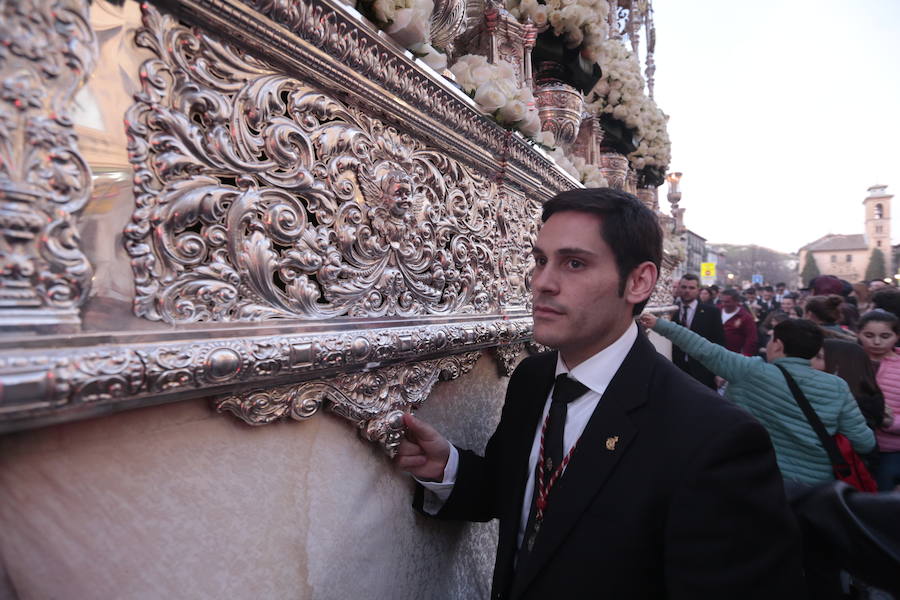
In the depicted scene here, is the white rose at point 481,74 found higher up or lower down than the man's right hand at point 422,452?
higher up

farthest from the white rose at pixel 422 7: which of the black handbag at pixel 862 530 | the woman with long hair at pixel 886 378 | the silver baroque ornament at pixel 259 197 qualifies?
the woman with long hair at pixel 886 378

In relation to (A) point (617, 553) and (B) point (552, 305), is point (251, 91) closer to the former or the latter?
(B) point (552, 305)

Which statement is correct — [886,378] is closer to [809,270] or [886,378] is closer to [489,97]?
[489,97]

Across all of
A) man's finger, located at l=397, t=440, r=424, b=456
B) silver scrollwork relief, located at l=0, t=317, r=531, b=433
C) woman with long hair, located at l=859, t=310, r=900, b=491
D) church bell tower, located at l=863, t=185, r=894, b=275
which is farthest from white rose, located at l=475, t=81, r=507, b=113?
church bell tower, located at l=863, t=185, r=894, b=275

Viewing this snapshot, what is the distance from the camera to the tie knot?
1177 mm

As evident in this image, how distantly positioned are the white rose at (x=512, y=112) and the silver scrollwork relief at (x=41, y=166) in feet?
3.86

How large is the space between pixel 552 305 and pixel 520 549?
0.59m

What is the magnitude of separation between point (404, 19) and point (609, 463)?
108cm

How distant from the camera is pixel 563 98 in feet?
9.32

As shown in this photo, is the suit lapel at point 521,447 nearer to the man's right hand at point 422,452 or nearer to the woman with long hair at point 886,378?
the man's right hand at point 422,452

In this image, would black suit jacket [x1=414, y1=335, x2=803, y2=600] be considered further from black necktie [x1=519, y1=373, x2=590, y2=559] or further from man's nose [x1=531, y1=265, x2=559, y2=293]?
man's nose [x1=531, y1=265, x2=559, y2=293]

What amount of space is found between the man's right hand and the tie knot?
1.05ft

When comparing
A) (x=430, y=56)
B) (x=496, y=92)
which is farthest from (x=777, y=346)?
(x=430, y=56)

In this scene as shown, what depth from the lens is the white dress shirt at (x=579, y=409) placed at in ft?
3.82
